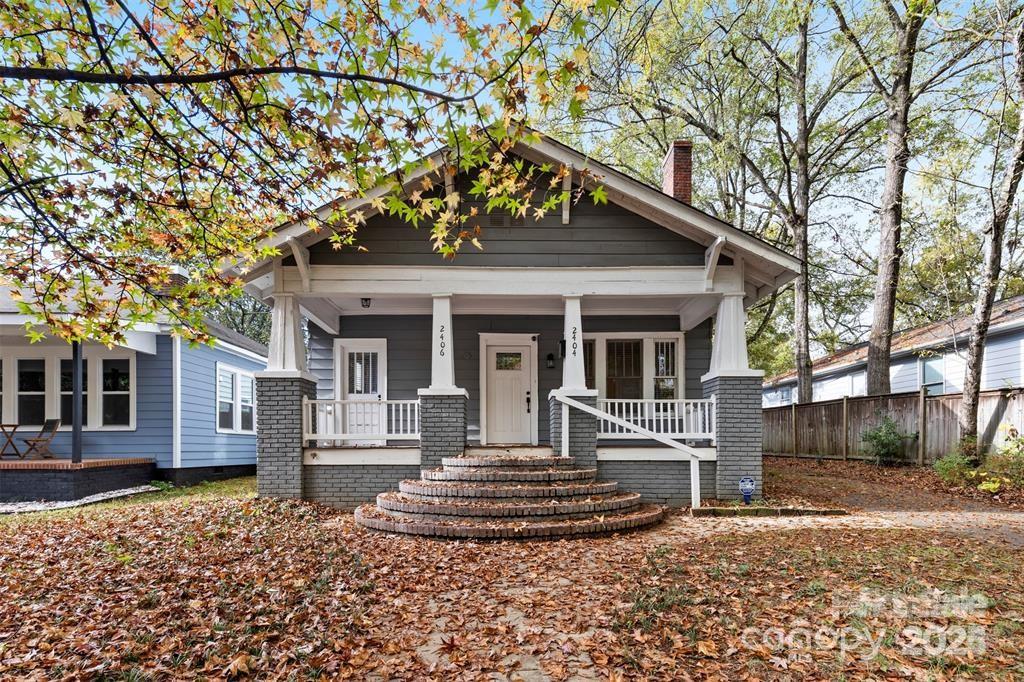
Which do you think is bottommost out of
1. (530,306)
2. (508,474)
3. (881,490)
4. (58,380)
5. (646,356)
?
(881,490)

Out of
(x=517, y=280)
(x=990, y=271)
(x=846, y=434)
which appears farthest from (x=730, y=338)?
(x=846, y=434)

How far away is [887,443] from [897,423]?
628 mm

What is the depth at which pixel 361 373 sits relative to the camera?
1134 cm

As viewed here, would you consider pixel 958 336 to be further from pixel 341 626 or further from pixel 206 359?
pixel 206 359

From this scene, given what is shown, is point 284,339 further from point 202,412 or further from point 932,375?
point 932,375

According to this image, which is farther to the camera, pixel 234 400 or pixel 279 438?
pixel 234 400

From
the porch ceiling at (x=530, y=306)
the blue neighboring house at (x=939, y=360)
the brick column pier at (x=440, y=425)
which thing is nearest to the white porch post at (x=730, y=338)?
the porch ceiling at (x=530, y=306)

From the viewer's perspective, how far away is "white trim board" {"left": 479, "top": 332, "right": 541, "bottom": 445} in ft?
36.6

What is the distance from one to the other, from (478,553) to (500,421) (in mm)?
5036

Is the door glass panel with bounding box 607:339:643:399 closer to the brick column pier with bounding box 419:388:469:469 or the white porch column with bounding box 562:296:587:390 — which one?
the white porch column with bounding box 562:296:587:390

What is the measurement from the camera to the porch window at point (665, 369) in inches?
449

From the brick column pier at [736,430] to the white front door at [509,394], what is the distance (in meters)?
3.61

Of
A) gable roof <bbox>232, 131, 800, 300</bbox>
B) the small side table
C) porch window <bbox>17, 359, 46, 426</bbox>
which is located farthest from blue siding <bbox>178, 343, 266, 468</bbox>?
gable roof <bbox>232, 131, 800, 300</bbox>

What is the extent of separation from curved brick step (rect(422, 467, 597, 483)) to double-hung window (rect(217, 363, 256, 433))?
770 cm
